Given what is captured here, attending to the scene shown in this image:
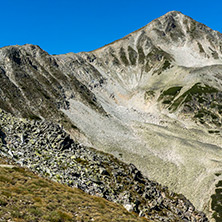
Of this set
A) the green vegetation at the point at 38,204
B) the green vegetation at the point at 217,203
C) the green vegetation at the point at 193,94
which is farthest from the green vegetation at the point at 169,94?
the green vegetation at the point at 38,204

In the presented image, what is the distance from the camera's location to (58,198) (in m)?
23.1

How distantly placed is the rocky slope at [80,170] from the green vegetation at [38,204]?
7252 mm

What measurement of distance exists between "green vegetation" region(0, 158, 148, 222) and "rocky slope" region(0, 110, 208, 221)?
23.8 feet

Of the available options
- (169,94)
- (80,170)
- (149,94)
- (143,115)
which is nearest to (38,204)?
(80,170)

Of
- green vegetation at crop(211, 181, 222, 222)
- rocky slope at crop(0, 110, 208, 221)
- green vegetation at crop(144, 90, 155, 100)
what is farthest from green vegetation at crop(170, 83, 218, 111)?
rocky slope at crop(0, 110, 208, 221)

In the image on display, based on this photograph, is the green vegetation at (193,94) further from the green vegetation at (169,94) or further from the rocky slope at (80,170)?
the rocky slope at (80,170)

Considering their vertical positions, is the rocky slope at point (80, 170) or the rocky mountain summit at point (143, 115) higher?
the rocky mountain summit at point (143, 115)

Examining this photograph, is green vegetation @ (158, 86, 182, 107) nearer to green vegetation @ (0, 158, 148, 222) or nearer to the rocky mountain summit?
the rocky mountain summit

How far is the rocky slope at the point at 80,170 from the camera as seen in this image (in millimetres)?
34916

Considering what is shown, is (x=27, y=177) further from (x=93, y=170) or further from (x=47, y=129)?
(x=47, y=129)

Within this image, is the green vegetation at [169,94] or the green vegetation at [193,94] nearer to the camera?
the green vegetation at [193,94]

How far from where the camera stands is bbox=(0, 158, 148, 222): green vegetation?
56.2 feet

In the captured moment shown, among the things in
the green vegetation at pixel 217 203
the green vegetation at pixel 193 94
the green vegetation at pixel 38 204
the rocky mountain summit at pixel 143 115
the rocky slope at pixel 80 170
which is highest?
the green vegetation at pixel 193 94

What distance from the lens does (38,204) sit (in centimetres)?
1947
